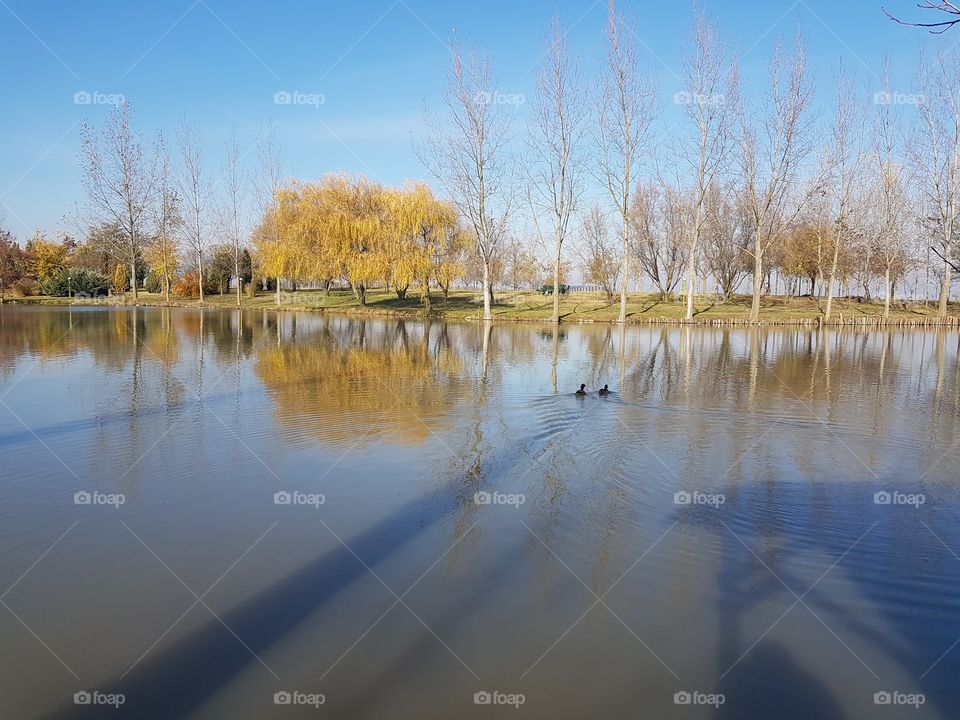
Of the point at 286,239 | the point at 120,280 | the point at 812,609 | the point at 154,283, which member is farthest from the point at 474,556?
the point at 120,280

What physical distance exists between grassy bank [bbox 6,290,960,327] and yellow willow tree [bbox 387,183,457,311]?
2428 millimetres

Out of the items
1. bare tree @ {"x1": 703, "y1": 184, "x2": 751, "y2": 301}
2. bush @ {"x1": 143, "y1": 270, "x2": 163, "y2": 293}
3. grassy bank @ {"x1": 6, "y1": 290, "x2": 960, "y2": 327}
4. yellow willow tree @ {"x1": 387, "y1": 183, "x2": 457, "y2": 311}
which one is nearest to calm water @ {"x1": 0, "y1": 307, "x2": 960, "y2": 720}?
grassy bank @ {"x1": 6, "y1": 290, "x2": 960, "y2": 327}

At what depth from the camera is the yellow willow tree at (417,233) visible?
37.8 metres

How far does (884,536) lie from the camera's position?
5477 millimetres

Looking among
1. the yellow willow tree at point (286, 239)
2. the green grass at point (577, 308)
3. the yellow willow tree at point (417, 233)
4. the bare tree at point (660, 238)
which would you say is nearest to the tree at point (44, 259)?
the green grass at point (577, 308)

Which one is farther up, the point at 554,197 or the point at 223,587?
the point at 554,197

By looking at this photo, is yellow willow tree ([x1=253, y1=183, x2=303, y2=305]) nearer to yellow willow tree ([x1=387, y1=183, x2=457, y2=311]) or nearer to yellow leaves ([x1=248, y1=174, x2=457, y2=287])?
yellow leaves ([x1=248, y1=174, x2=457, y2=287])

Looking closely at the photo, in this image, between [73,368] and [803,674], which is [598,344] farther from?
[803,674]

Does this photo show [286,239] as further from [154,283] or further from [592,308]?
[154,283]

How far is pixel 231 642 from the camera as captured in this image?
149 inches

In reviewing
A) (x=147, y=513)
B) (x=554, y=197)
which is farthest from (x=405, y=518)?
(x=554, y=197)

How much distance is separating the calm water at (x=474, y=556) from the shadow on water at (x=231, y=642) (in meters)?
0.02

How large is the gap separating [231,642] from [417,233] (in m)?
36.1

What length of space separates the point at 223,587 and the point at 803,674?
144 inches
